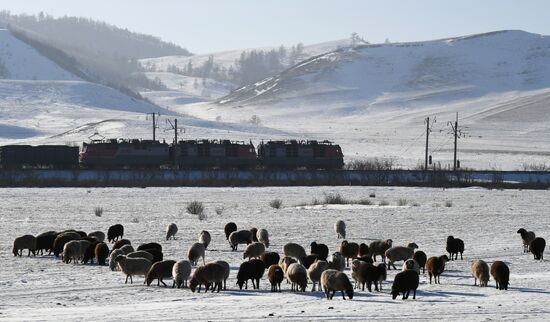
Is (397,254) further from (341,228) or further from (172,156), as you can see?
(172,156)

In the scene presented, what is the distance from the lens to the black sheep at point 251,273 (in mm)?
21172

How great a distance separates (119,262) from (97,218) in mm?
16431

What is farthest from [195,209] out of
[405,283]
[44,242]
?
[405,283]

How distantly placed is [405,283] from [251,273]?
3751mm

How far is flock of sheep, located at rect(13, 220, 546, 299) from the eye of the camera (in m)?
20.4

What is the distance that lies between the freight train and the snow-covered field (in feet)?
65.5

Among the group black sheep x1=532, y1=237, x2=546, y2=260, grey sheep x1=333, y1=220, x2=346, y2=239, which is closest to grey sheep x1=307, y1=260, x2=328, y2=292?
black sheep x1=532, y1=237, x2=546, y2=260

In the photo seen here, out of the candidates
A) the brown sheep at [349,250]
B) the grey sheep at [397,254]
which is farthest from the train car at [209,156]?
the grey sheep at [397,254]

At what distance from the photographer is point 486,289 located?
2064 cm

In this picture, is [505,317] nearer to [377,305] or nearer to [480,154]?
[377,305]

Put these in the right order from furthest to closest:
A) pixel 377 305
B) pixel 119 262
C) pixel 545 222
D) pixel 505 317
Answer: pixel 545 222
pixel 119 262
pixel 377 305
pixel 505 317

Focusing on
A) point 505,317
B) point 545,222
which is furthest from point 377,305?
point 545,222

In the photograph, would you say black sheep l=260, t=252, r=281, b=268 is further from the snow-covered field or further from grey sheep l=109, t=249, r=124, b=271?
grey sheep l=109, t=249, r=124, b=271

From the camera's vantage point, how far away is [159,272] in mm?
21578
